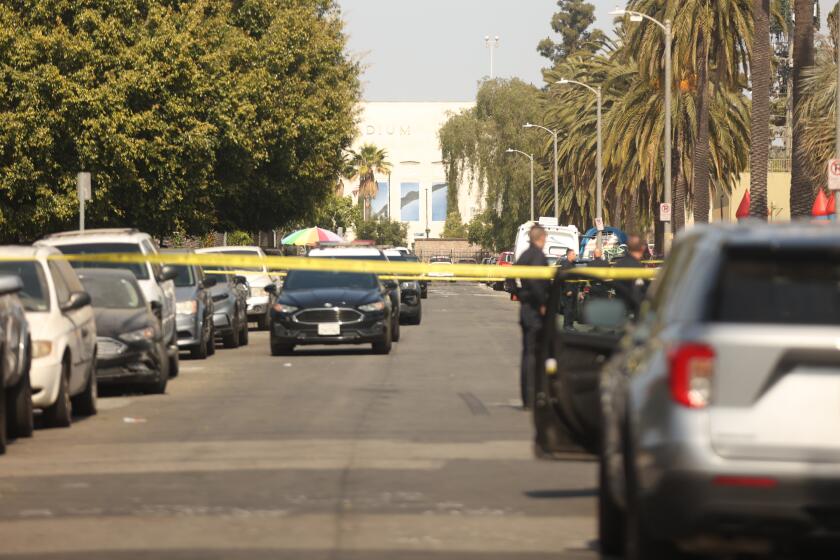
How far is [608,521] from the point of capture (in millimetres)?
9148

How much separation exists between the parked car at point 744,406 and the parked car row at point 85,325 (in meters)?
7.27

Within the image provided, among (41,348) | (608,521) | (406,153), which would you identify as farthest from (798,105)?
(406,153)

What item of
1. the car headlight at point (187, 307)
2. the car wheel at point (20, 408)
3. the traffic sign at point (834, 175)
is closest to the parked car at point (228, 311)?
the car headlight at point (187, 307)

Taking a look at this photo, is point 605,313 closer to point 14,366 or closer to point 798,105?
point 14,366

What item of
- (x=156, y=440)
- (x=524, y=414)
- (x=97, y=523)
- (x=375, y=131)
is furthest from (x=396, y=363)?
(x=375, y=131)

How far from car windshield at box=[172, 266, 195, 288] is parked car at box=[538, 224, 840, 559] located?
68.5 feet

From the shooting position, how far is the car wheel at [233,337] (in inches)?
1217

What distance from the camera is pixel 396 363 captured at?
1024 inches

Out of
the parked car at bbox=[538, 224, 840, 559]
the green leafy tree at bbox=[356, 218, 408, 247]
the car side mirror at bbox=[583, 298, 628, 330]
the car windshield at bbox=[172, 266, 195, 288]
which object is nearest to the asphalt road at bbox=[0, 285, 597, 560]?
the car side mirror at bbox=[583, 298, 628, 330]

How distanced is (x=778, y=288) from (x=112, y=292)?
14528 millimetres

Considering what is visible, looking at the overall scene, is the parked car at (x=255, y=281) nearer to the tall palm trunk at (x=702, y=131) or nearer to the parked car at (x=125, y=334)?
the tall palm trunk at (x=702, y=131)

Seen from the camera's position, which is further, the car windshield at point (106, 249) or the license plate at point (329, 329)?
the license plate at point (329, 329)

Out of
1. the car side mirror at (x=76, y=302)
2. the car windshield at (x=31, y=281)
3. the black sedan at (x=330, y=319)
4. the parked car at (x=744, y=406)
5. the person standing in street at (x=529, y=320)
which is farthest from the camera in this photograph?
the black sedan at (x=330, y=319)

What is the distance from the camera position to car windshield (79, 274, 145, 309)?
67.8 ft
